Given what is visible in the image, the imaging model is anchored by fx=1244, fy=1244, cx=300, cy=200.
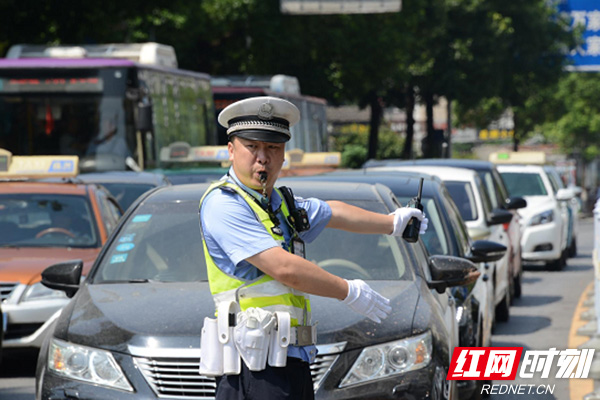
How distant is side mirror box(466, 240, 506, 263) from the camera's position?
8000mm

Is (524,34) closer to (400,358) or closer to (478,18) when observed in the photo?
(478,18)

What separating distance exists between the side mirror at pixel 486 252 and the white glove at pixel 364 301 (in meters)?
3.80

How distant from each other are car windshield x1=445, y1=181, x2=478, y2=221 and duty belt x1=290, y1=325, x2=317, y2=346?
872cm

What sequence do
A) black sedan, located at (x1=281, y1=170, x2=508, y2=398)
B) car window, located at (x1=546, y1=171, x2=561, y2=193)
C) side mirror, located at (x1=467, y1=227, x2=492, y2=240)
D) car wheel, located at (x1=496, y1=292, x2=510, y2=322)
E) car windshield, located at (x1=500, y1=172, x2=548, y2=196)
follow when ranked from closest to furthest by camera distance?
black sedan, located at (x1=281, y1=170, x2=508, y2=398)
side mirror, located at (x1=467, y1=227, x2=492, y2=240)
car wheel, located at (x1=496, y1=292, x2=510, y2=322)
car windshield, located at (x1=500, y1=172, x2=548, y2=196)
car window, located at (x1=546, y1=171, x2=561, y2=193)

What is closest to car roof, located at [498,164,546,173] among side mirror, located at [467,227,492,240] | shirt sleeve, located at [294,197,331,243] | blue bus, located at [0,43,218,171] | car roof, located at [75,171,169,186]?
blue bus, located at [0,43,218,171]

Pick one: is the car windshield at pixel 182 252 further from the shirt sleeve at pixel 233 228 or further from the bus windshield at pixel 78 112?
the bus windshield at pixel 78 112

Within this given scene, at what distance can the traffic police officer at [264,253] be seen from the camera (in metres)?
4.12

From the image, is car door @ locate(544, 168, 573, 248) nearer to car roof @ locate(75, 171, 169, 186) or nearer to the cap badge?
car roof @ locate(75, 171, 169, 186)

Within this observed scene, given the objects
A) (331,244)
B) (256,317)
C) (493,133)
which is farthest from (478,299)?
(493,133)

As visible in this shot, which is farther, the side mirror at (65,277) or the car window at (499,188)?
the car window at (499,188)

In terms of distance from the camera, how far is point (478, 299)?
8.95 m

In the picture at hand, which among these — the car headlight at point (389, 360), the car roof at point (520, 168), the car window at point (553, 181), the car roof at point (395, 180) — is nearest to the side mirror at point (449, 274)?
the car headlight at point (389, 360)

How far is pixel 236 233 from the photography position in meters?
4.18

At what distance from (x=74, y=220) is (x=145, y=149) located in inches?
309
